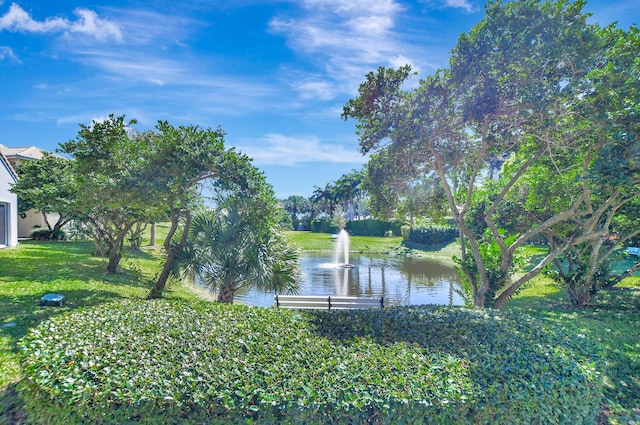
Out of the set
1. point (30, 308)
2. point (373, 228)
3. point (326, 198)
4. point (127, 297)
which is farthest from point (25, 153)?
point (326, 198)

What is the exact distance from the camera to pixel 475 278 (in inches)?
360

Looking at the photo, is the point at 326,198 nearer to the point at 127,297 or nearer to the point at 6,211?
the point at 6,211

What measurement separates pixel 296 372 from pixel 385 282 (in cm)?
1423

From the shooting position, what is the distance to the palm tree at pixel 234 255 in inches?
319

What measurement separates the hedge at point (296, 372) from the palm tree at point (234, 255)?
12.0ft

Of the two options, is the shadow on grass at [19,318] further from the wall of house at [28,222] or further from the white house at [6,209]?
A: the wall of house at [28,222]

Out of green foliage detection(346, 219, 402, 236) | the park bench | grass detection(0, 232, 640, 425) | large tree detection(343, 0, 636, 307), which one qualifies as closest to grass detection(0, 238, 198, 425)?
grass detection(0, 232, 640, 425)

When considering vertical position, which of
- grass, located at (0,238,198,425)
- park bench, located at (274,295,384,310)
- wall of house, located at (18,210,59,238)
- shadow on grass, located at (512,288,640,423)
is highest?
wall of house, located at (18,210,59,238)

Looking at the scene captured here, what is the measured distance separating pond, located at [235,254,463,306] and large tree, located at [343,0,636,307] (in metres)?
3.93

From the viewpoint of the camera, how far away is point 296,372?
123 inches

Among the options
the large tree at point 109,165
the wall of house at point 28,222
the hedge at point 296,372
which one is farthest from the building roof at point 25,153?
the hedge at point 296,372

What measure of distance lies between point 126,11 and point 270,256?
622 centimetres

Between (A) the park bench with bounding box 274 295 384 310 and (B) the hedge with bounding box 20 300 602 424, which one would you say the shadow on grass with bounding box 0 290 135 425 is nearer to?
(B) the hedge with bounding box 20 300 602 424

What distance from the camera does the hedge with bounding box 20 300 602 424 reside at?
9.27 ft
